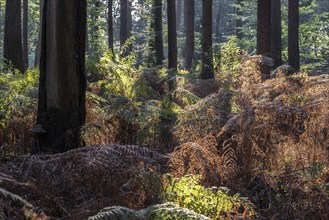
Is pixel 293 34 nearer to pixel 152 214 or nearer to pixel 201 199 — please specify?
pixel 201 199

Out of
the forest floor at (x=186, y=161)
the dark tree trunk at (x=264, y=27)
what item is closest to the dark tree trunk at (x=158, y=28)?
the dark tree trunk at (x=264, y=27)

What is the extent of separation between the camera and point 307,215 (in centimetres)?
340

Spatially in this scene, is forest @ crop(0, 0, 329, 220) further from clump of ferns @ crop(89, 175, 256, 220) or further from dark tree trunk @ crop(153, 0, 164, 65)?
dark tree trunk @ crop(153, 0, 164, 65)

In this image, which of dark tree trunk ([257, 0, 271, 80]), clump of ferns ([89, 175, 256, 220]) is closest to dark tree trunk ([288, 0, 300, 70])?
dark tree trunk ([257, 0, 271, 80])

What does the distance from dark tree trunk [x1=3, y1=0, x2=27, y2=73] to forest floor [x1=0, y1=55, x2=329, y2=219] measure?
349 inches

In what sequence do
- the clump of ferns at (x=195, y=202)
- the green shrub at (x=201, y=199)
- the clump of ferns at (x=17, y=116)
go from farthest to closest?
the clump of ferns at (x=17, y=116) → the green shrub at (x=201, y=199) → the clump of ferns at (x=195, y=202)

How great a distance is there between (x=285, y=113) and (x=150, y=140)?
163 centimetres

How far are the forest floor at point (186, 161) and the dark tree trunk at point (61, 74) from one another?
0.83 ft

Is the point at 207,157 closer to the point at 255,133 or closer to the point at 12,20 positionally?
the point at 255,133

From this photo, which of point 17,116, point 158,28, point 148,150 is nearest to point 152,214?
point 148,150

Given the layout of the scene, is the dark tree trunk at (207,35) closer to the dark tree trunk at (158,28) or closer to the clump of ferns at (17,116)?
the dark tree trunk at (158,28)

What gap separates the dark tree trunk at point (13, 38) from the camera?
1434 centimetres

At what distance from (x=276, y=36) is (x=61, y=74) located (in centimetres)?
1416

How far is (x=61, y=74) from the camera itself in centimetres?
459
